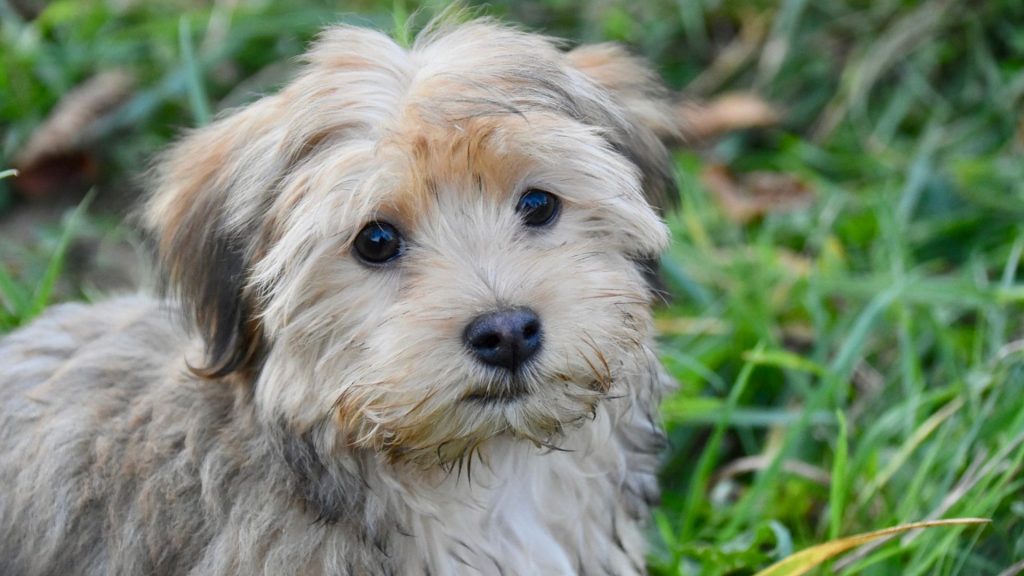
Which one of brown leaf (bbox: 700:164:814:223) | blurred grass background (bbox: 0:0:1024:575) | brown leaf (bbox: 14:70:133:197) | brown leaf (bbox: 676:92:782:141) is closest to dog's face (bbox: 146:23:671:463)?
blurred grass background (bbox: 0:0:1024:575)

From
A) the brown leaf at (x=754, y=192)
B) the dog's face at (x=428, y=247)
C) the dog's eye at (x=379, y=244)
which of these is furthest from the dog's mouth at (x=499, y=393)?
the brown leaf at (x=754, y=192)

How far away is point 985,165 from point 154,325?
324cm

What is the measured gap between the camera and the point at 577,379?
94.4 inches

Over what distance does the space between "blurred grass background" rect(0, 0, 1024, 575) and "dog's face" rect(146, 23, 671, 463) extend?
3.16 ft

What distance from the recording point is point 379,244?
2.48 metres

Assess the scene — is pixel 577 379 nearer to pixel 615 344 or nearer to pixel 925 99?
pixel 615 344

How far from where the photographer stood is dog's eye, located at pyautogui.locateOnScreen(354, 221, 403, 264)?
2475 mm

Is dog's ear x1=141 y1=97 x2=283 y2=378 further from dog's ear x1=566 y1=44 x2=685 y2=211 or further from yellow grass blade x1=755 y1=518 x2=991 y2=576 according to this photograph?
yellow grass blade x1=755 y1=518 x2=991 y2=576

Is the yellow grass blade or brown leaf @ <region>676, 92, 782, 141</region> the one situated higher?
brown leaf @ <region>676, 92, 782, 141</region>

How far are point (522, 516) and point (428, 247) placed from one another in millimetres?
690

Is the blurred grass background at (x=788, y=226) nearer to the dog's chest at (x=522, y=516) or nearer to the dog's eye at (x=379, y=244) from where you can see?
the dog's chest at (x=522, y=516)

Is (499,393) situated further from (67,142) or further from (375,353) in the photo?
(67,142)

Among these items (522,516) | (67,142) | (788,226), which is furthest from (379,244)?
(67,142)

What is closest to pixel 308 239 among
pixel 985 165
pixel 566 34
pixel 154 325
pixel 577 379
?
pixel 577 379
